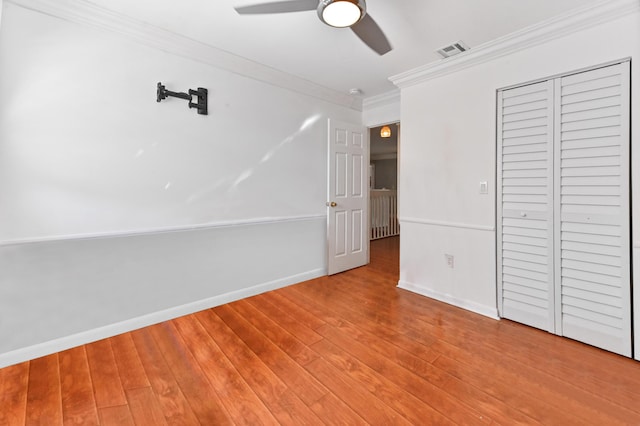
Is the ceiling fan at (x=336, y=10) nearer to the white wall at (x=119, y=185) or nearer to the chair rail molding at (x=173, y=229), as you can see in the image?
the white wall at (x=119, y=185)

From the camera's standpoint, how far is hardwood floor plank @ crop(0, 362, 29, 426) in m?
1.42

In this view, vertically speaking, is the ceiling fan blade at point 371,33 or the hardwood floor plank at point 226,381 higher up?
the ceiling fan blade at point 371,33

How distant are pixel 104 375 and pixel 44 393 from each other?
0.28 meters

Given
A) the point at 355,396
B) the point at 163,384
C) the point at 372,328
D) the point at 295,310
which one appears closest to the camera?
the point at 355,396

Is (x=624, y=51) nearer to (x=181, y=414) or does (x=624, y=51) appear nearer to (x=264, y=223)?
(x=264, y=223)

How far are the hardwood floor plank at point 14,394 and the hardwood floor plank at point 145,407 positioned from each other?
1.57 feet

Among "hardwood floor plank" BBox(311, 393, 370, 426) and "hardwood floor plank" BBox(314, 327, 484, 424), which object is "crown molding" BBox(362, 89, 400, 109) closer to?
"hardwood floor plank" BBox(314, 327, 484, 424)

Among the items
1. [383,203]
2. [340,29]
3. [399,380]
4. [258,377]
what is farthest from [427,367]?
[383,203]

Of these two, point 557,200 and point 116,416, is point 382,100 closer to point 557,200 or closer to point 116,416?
point 557,200

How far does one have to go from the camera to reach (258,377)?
1748 millimetres

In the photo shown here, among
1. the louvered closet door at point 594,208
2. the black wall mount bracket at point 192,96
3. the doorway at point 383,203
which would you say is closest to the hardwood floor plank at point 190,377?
the black wall mount bracket at point 192,96

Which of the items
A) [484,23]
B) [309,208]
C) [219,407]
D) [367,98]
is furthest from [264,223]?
[484,23]

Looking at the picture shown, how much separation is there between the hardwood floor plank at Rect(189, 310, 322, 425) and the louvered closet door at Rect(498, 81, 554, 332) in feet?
6.86

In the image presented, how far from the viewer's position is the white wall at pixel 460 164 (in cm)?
227
